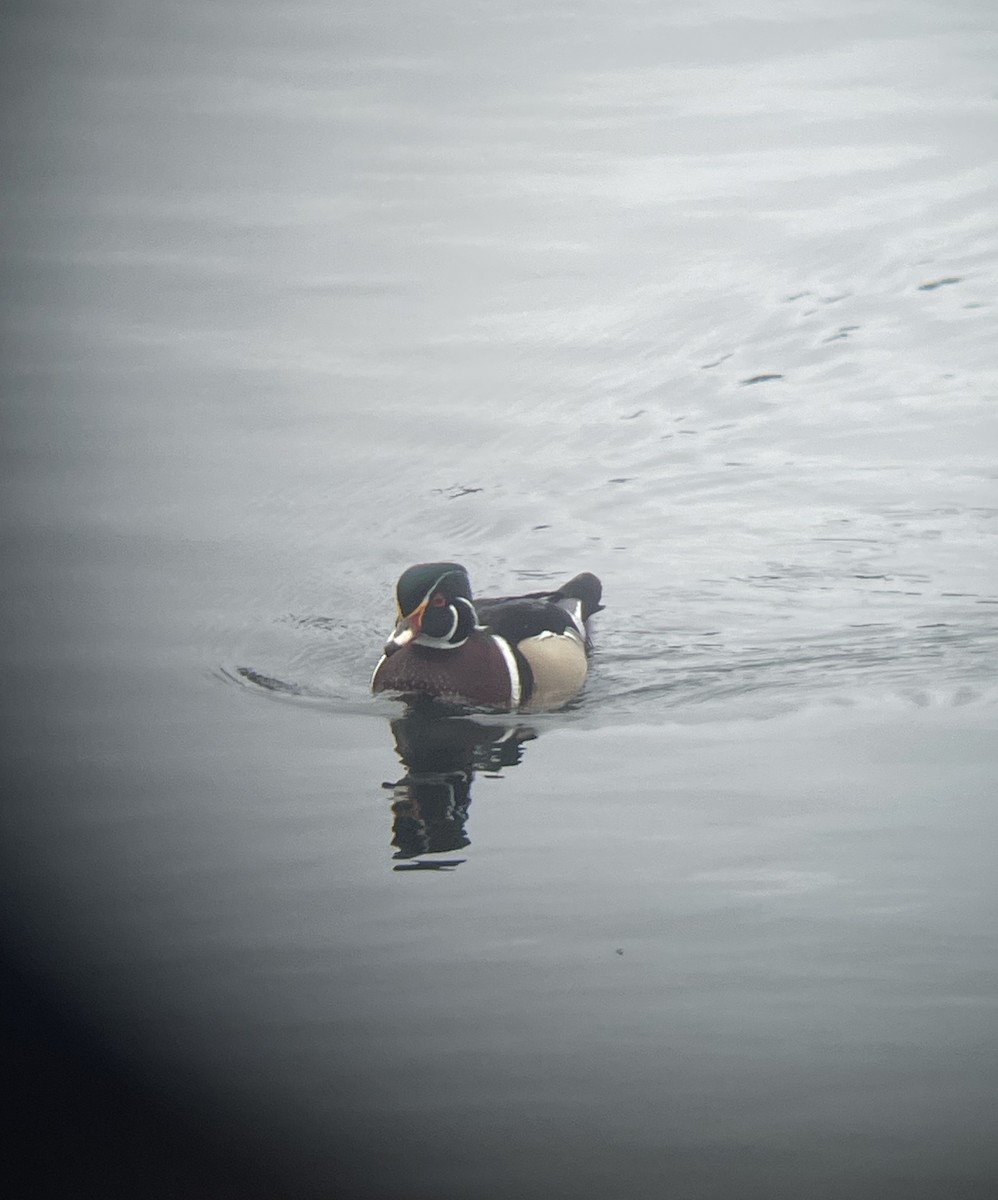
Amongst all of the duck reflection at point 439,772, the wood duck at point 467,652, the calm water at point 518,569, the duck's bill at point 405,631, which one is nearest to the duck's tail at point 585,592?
the calm water at point 518,569

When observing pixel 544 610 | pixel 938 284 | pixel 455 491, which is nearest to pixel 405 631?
pixel 544 610

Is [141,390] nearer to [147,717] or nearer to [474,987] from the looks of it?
[147,717]

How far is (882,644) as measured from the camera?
869 centimetres

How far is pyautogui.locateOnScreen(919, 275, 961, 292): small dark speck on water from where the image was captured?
13.4 m

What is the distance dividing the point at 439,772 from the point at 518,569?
302 cm

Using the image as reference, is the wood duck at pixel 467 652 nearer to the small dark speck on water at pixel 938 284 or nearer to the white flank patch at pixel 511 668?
the white flank patch at pixel 511 668

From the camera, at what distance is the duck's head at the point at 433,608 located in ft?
26.9

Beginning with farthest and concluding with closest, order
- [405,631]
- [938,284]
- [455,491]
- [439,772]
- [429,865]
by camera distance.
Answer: [938,284], [455,491], [405,631], [439,772], [429,865]

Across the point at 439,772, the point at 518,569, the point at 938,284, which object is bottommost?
the point at 439,772

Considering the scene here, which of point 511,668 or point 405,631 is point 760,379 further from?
point 405,631

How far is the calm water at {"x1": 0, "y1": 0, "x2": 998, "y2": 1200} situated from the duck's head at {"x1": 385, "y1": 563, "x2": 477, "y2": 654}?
432mm

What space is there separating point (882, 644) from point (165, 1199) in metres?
5.20

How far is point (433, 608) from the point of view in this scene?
8234mm

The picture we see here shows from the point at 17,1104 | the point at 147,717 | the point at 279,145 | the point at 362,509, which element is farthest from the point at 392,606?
the point at 279,145
